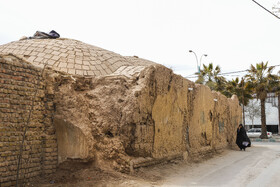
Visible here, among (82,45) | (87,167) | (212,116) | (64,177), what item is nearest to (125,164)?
(87,167)

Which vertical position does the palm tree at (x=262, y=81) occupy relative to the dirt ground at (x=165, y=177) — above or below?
above

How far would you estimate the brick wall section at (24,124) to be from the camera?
17.5 feet

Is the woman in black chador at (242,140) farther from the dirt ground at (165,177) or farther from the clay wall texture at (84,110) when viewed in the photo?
the clay wall texture at (84,110)

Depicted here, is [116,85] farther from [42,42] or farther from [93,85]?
[42,42]

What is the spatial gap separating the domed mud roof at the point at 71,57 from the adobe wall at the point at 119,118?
65 cm

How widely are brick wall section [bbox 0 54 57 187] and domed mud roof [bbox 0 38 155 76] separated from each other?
150 centimetres

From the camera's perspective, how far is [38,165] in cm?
611

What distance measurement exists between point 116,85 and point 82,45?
8.65ft

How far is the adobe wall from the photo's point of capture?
666cm

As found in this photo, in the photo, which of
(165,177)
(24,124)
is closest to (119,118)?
(165,177)

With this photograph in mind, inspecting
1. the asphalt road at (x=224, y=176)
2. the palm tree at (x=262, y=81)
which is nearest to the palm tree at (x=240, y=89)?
the palm tree at (x=262, y=81)

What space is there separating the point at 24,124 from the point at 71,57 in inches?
114

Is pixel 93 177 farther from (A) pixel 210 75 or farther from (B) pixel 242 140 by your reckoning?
(A) pixel 210 75

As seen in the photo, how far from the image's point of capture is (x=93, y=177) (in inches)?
244
